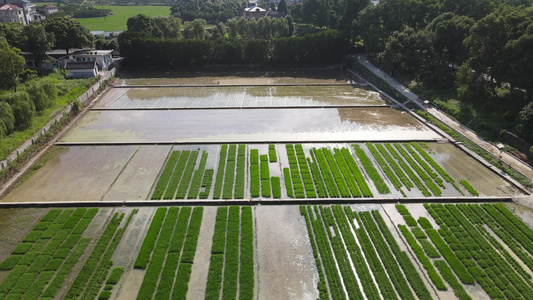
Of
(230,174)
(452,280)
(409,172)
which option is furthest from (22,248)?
(409,172)

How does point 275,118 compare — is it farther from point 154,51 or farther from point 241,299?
point 154,51

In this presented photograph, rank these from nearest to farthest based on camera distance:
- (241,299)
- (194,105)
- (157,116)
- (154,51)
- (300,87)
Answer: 1. (241,299)
2. (157,116)
3. (194,105)
4. (300,87)
5. (154,51)

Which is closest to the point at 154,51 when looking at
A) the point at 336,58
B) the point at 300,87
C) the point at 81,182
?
the point at 300,87

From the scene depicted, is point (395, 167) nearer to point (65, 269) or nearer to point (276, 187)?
point (276, 187)

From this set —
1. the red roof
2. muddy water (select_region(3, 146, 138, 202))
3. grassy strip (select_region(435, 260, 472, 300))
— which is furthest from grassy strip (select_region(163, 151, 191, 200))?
the red roof

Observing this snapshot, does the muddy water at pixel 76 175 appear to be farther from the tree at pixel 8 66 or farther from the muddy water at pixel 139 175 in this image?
the tree at pixel 8 66
